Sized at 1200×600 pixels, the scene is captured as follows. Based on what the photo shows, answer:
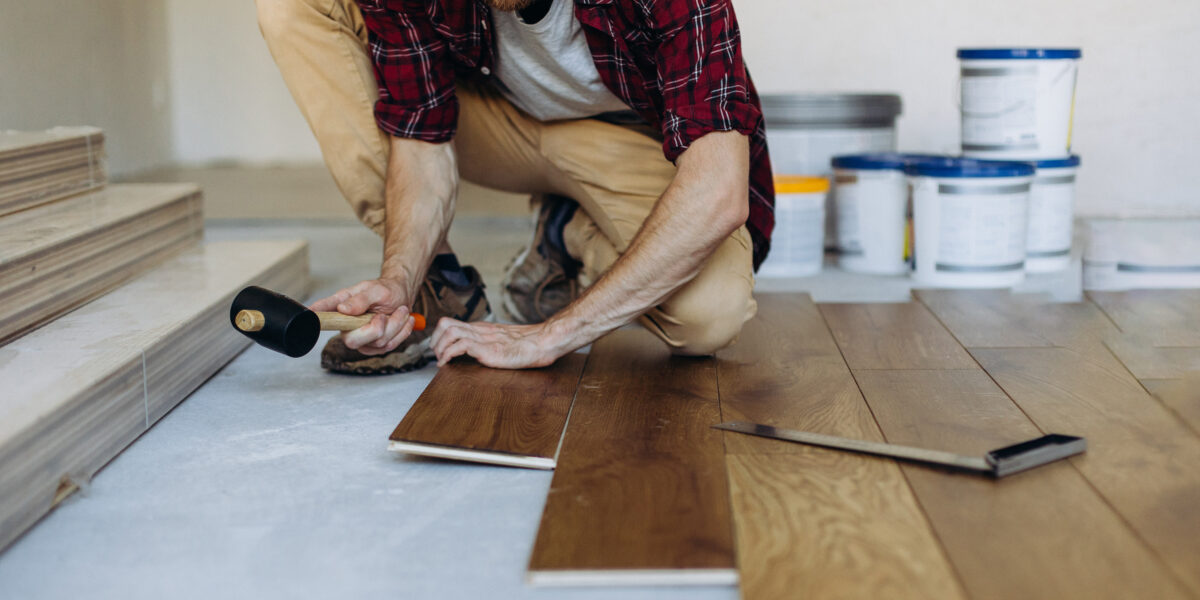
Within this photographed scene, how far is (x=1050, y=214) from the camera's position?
10.2ft

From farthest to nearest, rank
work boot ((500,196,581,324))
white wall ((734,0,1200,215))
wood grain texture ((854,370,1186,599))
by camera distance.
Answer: white wall ((734,0,1200,215))
work boot ((500,196,581,324))
wood grain texture ((854,370,1186,599))

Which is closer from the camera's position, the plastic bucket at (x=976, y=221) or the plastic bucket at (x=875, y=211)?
the plastic bucket at (x=976, y=221)

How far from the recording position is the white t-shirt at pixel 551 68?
6.08 feet

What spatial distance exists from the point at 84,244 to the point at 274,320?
2.32 feet

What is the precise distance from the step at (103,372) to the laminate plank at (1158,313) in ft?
6.42

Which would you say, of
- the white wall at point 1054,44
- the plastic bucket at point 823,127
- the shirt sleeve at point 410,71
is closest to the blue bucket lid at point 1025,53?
the plastic bucket at point 823,127

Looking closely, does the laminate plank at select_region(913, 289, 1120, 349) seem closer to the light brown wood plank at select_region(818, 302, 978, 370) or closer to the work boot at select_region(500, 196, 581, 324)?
the light brown wood plank at select_region(818, 302, 978, 370)

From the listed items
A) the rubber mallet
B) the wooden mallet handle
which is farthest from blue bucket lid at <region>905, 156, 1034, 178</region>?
the rubber mallet

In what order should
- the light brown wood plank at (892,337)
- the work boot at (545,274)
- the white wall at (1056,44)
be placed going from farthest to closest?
1. the white wall at (1056,44)
2. the work boot at (545,274)
3. the light brown wood plank at (892,337)

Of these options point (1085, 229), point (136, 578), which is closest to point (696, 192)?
point (136, 578)

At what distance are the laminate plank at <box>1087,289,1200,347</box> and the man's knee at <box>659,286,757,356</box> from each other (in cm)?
92

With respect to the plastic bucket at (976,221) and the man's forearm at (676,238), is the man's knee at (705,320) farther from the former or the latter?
the plastic bucket at (976,221)

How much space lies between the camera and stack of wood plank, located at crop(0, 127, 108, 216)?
6.80 ft

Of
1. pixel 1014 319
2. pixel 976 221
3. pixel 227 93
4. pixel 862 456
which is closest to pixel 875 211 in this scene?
pixel 976 221
